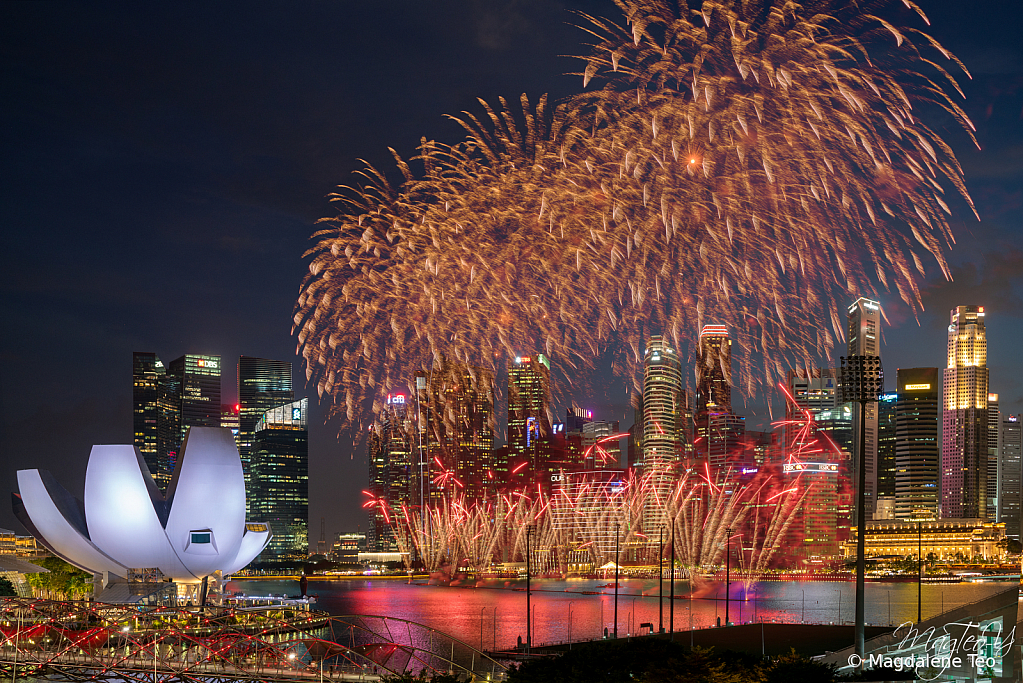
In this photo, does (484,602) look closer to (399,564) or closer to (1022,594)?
(1022,594)

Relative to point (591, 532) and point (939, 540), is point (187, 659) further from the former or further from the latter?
point (939, 540)

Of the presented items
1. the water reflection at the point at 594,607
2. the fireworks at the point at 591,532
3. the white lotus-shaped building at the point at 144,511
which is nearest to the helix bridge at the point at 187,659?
the white lotus-shaped building at the point at 144,511

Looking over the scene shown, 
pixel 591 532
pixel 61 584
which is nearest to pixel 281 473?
pixel 591 532

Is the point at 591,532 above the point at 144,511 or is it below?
below

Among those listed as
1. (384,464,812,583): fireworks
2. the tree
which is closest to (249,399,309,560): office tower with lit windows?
(384,464,812,583): fireworks

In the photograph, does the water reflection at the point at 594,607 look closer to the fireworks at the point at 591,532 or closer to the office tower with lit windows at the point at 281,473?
the fireworks at the point at 591,532
